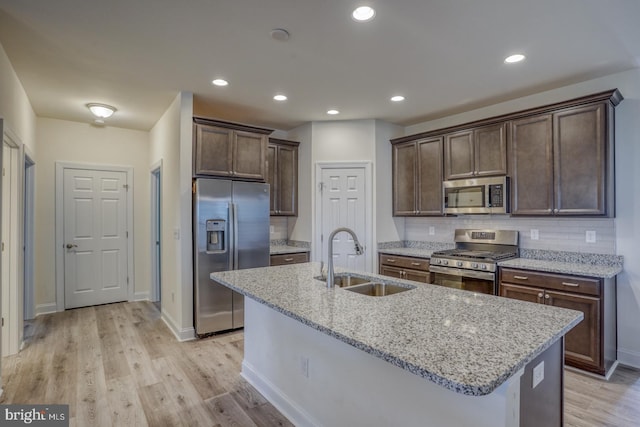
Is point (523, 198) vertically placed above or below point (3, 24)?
below

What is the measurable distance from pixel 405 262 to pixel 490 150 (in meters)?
1.62

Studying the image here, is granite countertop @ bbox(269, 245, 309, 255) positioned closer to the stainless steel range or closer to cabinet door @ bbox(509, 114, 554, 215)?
the stainless steel range

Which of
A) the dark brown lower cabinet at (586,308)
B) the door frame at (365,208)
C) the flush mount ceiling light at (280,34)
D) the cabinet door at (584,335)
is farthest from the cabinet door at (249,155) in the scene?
the cabinet door at (584,335)

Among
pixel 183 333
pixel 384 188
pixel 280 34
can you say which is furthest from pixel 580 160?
pixel 183 333

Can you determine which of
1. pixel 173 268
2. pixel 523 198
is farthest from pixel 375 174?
pixel 173 268

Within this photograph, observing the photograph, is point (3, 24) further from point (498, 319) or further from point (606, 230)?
point (606, 230)

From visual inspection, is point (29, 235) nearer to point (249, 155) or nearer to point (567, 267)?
point (249, 155)

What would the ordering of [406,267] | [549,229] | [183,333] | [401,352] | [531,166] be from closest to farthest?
1. [401,352]
2. [531,166]
3. [549,229]
4. [183,333]
5. [406,267]

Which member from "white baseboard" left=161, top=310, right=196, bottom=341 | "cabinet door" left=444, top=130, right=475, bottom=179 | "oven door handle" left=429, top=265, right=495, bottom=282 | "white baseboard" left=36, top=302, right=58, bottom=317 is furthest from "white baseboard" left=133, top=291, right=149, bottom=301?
"cabinet door" left=444, top=130, right=475, bottom=179

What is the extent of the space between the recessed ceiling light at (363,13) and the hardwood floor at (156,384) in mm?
2687

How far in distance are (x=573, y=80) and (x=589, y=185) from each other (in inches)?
41.7

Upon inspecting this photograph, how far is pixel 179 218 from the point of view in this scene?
3744 millimetres

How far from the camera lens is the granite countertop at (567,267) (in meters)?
2.82

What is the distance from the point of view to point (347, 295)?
1.94 meters
